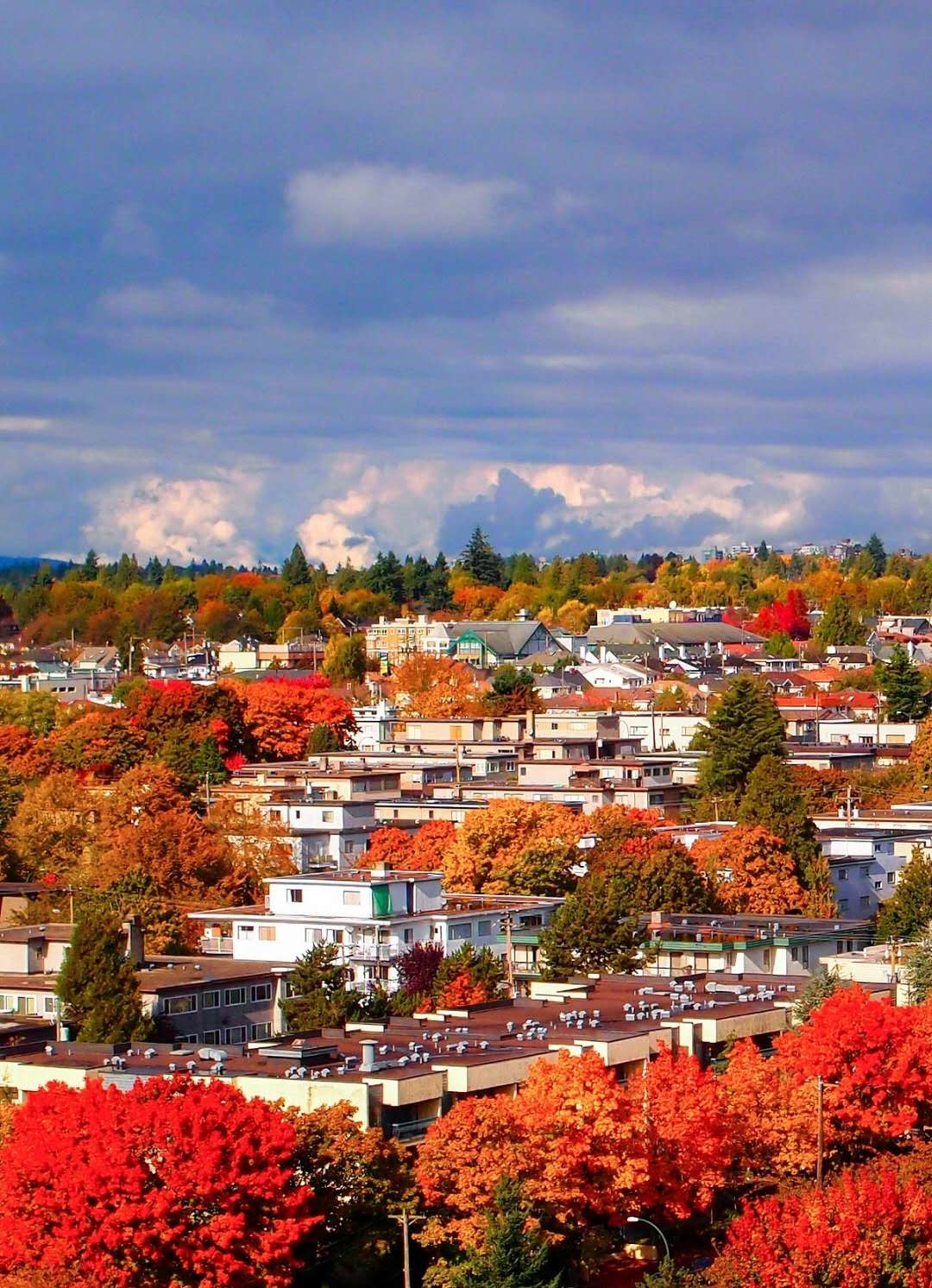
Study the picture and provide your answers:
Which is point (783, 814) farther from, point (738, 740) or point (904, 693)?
point (904, 693)

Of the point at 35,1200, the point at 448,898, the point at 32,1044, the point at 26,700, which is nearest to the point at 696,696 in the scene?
the point at 26,700

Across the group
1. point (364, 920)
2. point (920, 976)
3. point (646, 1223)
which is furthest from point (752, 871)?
point (646, 1223)

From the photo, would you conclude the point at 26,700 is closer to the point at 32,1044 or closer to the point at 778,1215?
the point at 32,1044

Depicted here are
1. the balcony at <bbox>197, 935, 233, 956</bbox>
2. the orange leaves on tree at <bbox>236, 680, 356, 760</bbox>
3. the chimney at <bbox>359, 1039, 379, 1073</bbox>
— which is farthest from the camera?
the orange leaves on tree at <bbox>236, 680, 356, 760</bbox>

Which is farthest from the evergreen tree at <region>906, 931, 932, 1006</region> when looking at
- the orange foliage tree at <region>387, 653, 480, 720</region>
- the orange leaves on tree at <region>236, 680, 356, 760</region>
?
the orange foliage tree at <region>387, 653, 480, 720</region>

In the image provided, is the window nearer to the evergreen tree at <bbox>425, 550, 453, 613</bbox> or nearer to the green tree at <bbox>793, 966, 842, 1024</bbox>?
the green tree at <bbox>793, 966, 842, 1024</bbox>

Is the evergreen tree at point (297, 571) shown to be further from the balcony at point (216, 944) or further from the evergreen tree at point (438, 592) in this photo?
the balcony at point (216, 944)
